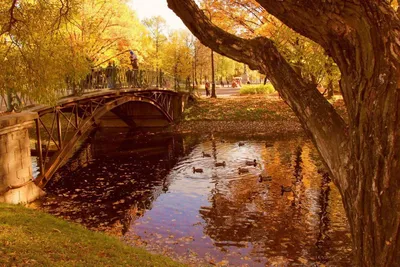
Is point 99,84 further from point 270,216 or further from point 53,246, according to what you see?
point 53,246

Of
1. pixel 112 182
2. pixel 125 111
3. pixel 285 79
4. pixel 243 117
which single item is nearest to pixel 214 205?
pixel 112 182

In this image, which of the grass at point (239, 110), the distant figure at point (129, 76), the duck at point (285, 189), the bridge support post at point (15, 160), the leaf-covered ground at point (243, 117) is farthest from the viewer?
the grass at point (239, 110)

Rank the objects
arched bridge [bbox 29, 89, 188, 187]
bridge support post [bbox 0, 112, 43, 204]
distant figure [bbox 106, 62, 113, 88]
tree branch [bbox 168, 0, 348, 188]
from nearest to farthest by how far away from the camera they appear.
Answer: tree branch [bbox 168, 0, 348, 188] → bridge support post [bbox 0, 112, 43, 204] → arched bridge [bbox 29, 89, 188, 187] → distant figure [bbox 106, 62, 113, 88]

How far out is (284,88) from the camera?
4.03 meters

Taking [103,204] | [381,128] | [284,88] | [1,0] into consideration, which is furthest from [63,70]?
[381,128]

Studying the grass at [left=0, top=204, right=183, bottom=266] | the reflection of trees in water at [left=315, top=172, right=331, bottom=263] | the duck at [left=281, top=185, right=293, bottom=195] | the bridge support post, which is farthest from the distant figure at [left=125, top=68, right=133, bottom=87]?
the grass at [left=0, top=204, right=183, bottom=266]

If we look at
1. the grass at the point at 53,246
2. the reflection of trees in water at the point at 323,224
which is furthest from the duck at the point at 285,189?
the grass at the point at 53,246

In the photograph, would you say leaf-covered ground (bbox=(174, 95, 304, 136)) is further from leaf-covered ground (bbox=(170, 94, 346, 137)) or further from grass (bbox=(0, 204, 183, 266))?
grass (bbox=(0, 204, 183, 266))

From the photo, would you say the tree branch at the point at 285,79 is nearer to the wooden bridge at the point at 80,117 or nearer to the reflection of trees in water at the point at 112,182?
the reflection of trees in water at the point at 112,182

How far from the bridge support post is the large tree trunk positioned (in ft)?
33.3

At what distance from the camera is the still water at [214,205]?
995 cm

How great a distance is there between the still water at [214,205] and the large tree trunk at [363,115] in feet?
20.3

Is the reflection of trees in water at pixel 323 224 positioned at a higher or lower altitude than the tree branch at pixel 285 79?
lower

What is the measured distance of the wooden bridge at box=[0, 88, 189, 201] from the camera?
13.2 meters
